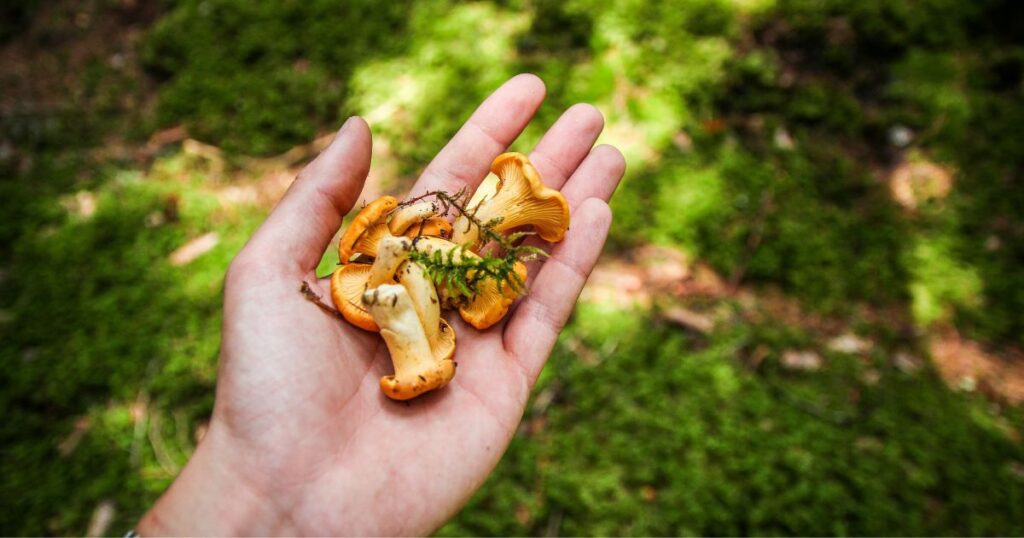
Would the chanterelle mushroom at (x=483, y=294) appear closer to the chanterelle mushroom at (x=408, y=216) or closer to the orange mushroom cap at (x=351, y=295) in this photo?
the chanterelle mushroom at (x=408, y=216)

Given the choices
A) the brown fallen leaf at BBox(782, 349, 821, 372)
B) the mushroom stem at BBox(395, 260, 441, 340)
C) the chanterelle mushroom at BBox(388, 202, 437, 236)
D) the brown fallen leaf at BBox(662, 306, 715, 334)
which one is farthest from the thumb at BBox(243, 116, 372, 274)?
the brown fallen leaf at BBox(782, 349, 821, 372)

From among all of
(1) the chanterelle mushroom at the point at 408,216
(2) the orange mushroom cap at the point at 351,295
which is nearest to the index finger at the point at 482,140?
(1) the chanterelle mushroom at the point at 408,216

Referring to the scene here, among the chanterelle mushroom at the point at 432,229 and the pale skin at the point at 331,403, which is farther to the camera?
the chanterelle mushroom at the point at 432,229

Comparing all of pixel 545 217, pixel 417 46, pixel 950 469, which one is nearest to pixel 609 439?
pixel 545 217

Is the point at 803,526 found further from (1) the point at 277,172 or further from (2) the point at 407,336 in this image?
(1) the point at 277,172

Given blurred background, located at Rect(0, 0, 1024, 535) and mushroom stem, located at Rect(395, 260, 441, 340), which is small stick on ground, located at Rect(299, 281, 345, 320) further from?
blurred background, located at Rect(0, 0, 1024, 535)

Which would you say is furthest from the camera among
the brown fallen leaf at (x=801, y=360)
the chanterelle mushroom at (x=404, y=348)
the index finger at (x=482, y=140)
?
the brown fallen leaf at (x=801, y=360)
